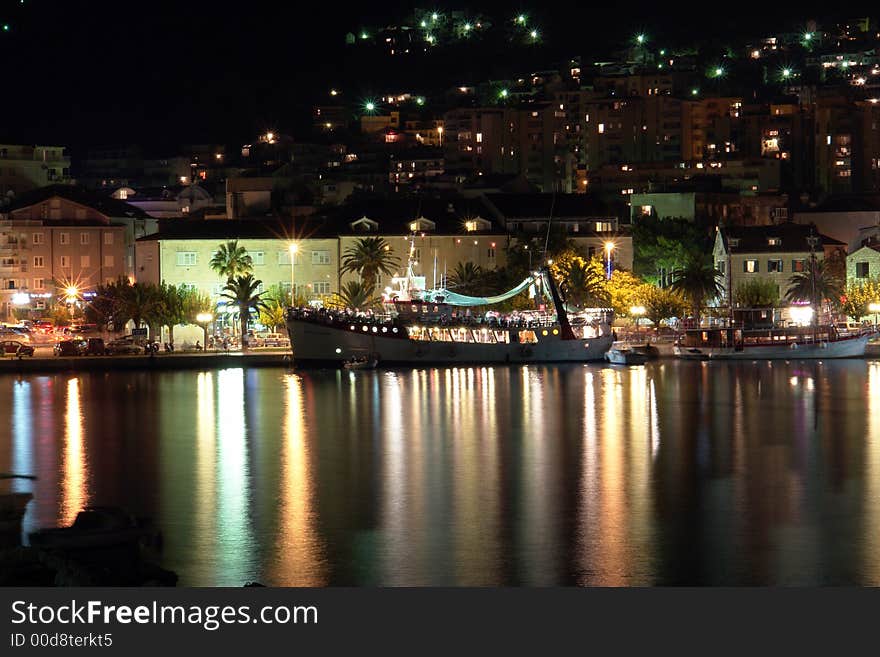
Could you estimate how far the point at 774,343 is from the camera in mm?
74125

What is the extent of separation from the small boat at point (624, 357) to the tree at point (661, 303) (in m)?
8.51

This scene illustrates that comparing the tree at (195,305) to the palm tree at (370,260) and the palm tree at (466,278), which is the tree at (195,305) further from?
the palm tree at (466,278)

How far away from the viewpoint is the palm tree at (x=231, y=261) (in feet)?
A: 261

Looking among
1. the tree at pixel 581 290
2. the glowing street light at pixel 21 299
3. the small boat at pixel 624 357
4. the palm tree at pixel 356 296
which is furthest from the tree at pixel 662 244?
the glowing street light at pixel 21 299

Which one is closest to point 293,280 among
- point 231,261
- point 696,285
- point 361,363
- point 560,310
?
point 231,261

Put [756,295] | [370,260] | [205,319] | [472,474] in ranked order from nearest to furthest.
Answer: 1. [472,474]
2. [205,319]
3. [370,260]
4. [756,295]

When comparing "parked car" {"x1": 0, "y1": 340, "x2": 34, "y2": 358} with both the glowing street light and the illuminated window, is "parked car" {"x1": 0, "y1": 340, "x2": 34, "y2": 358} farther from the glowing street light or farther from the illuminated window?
the glowing street light

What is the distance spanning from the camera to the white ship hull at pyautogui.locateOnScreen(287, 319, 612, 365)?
68875mm

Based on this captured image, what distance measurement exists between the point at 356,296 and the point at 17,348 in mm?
16886

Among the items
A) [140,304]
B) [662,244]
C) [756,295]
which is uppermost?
[662,244]

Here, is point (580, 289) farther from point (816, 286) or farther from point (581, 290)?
point (816, 286)

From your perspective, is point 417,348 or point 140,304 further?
point 140,304

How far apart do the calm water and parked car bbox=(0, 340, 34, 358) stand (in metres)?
8.39

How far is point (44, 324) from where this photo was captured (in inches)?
3263
